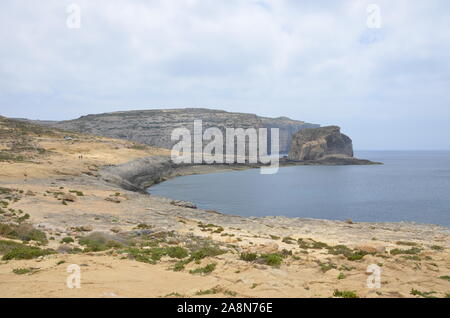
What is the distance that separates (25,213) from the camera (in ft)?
78.3

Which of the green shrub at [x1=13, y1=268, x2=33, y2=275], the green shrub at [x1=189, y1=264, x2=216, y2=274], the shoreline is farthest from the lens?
the shoreline

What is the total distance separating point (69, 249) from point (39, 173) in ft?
121

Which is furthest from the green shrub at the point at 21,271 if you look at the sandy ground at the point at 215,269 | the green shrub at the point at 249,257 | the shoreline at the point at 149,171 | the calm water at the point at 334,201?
the calm water at the point at 334,201

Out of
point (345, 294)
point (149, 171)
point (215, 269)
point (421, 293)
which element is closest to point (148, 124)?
point (149, 171)

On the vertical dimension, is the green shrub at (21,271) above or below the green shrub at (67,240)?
above

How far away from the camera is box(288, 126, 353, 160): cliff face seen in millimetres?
155500

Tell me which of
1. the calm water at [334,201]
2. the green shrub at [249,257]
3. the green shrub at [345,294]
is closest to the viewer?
the green shrub at [345,294]

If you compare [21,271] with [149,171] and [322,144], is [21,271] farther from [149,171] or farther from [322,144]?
[322,144]

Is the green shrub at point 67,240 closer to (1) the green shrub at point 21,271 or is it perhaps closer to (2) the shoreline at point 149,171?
(1) the green shrub at point 21,271

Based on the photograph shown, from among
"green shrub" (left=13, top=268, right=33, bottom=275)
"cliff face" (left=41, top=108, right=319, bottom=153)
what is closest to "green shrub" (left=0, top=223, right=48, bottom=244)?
"green shrub" (left=13, top=268, right=33, bottom=275)

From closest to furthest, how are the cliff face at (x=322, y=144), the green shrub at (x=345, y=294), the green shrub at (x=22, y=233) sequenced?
the green shrub at (x=345, y=294) → the green shrub at (x=22, y=233) → the cliff face at (x=322, y=144)

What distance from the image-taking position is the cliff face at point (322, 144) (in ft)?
510

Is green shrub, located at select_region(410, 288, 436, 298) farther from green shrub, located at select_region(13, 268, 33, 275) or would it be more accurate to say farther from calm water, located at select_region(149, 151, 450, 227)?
calm water, located at select_region(149, 151, 450, 227)

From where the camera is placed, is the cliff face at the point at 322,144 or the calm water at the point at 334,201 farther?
the cliff face at the point at 322,144
